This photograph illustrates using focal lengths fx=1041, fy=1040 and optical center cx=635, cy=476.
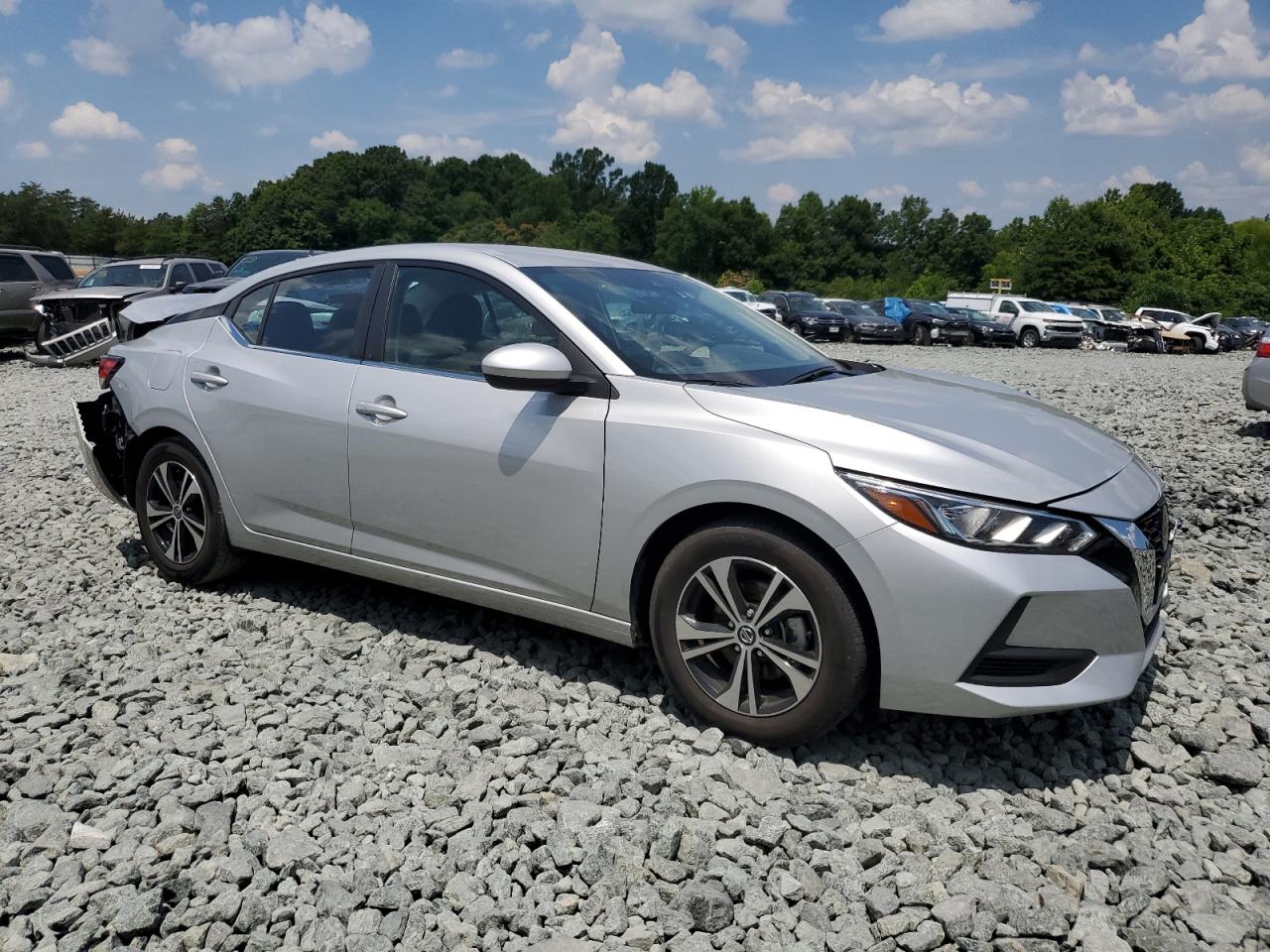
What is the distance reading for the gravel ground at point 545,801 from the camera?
8.73 feet

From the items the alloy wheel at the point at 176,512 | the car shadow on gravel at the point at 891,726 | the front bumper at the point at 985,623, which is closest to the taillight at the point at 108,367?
the alloy wheel at the point at 176,512

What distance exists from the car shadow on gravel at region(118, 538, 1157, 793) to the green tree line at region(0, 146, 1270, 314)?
6402cm

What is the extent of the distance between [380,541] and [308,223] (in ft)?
367

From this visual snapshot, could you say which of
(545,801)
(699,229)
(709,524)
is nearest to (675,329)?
(709,524)

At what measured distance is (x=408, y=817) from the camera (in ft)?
10.2

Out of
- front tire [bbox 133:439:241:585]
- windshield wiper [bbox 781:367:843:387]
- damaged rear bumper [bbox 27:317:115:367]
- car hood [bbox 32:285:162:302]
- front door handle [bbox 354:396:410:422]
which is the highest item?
windshield wiper [bbox 781:367:843:387]

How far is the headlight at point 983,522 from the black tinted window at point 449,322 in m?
1.51

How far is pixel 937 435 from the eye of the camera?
329 centimetres

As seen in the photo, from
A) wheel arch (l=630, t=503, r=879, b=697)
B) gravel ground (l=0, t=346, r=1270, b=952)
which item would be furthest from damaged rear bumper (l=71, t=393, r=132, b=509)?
wheel arch (l=630, t=503, r=879, b=697)

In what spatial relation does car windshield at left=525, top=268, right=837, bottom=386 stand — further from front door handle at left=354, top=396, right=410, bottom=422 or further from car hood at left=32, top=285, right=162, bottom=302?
car hood at left=32, top=285, right=162, bottom=302

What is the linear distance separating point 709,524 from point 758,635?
40 centimetres

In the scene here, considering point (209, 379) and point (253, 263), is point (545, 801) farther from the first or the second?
point (253, 263)

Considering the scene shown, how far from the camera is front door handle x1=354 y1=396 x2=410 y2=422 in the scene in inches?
162

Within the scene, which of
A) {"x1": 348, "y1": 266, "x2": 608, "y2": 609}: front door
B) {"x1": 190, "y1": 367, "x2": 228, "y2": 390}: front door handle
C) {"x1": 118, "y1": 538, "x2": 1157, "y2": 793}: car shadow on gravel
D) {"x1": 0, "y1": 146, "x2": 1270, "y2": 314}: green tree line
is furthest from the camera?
{"x1": 0, "y1": 146, "x2": 1270, "y2": 314}: green tree line
